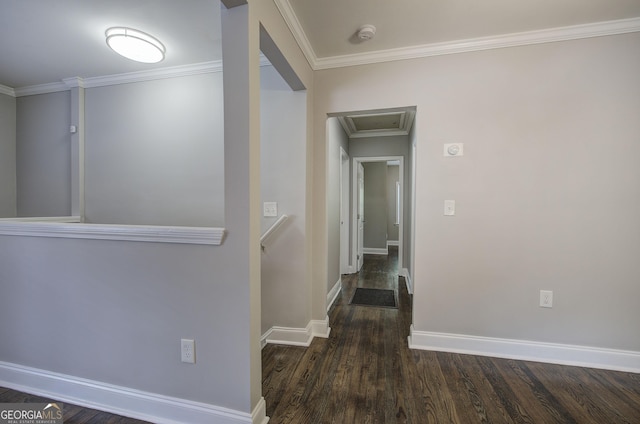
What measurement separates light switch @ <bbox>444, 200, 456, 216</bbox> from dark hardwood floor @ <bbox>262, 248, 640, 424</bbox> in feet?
3.83

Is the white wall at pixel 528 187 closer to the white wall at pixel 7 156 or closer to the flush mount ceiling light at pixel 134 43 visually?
the flush mount ceiling light at pixel 134 43

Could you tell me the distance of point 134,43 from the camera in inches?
79.7

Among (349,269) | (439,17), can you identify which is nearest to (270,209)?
(439,17)

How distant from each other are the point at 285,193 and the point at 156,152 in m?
1.54

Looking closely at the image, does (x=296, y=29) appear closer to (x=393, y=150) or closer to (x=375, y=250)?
(x=393, y=150)

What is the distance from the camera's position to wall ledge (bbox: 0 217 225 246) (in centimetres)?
137

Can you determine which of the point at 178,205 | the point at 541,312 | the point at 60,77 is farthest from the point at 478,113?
the point at 60,77

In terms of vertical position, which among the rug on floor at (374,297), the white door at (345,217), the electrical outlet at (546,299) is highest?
the white door at (345,217)

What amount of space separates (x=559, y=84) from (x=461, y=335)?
2118 mm

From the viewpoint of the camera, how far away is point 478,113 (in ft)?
6.88

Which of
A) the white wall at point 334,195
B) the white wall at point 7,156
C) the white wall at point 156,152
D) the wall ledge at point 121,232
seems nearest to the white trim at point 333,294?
the white wall at point 334,195

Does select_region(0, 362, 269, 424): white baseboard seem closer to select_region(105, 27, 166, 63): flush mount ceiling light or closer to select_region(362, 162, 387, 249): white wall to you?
select_region(105, 27, 166, 63): flush mount ceiling light

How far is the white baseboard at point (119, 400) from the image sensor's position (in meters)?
1.40

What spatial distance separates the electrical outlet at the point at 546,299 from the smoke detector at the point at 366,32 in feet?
7.86
